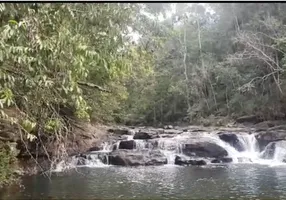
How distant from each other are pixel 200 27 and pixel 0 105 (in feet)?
82.4

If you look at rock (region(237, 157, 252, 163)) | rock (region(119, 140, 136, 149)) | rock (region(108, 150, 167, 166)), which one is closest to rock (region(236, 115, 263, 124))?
rock (region(237, 157, 252, 163))

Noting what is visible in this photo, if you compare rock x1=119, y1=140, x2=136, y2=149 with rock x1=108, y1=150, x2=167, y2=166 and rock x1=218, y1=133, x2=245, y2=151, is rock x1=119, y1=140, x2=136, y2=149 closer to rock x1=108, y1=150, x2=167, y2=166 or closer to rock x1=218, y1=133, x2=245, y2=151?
rock x1=108, y1=150, x2=167, y2=166

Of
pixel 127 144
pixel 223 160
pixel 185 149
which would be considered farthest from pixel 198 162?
pixel 127 144

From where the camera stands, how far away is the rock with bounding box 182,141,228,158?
12.5m

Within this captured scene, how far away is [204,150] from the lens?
1269cm

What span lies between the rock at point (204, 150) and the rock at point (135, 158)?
3.46 feet

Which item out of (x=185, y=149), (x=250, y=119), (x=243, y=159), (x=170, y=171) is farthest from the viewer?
(x=250, y=119)

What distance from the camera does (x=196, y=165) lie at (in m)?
11.6

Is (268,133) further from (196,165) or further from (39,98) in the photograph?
(39,98)

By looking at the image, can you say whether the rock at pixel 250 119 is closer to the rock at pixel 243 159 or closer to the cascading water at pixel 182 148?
the cascading water at pixel 182 148

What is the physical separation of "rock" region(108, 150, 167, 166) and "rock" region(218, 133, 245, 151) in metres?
3.00

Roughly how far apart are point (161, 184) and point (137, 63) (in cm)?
278

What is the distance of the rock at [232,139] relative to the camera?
1384 centimetres

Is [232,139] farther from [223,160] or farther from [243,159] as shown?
[223,160]
